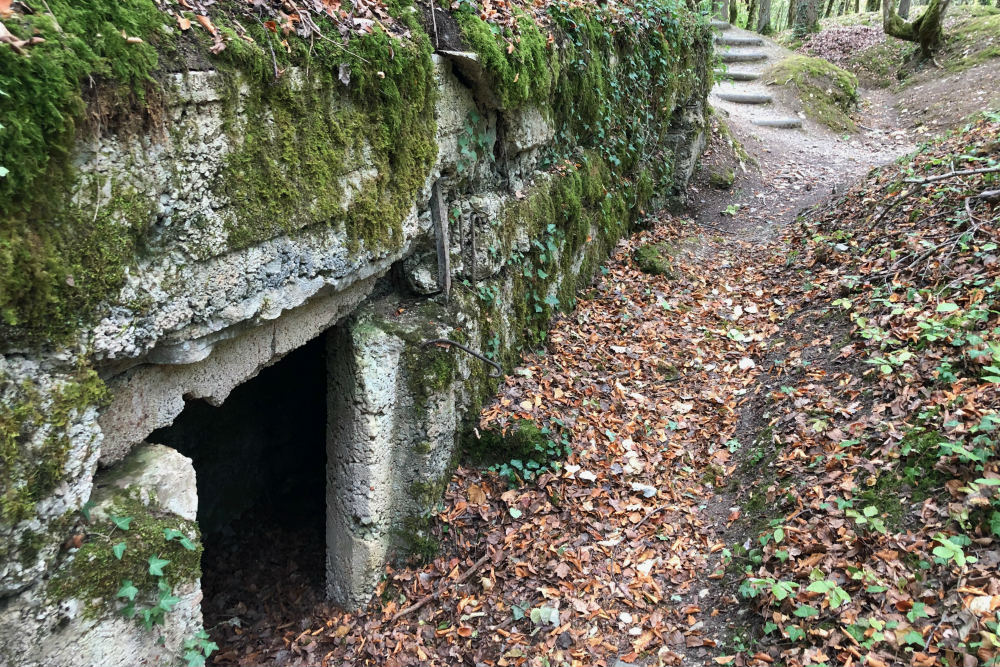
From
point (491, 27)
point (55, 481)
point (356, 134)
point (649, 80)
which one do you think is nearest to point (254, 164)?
point (356, 134)

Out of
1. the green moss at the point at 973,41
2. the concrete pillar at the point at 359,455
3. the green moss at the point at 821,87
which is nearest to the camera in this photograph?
the concrete pillar at the point at 359,455

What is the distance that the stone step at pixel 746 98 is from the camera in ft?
46.9

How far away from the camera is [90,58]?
2389 millimetres

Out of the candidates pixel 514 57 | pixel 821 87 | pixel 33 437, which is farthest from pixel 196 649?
pixel 821 87

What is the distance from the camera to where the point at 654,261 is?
7875mm

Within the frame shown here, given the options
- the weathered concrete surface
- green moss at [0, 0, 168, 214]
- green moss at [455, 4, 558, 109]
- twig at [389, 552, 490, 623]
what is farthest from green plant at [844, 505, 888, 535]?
green moss at [0, 0, 168, 214]

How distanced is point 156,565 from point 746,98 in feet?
49.2

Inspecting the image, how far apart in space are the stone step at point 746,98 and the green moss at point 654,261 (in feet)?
26.8

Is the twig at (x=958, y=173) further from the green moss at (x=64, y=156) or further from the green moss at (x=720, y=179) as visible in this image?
the green moss at (x=64, y=156)

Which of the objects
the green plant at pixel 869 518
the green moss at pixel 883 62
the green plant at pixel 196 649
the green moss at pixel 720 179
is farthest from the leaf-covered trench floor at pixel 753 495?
the green moss at pixel 883 62

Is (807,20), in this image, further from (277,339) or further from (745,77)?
(277,339)

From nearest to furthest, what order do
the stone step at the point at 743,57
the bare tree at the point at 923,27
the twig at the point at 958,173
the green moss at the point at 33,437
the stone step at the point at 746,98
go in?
the green moss at the point at 33,437, the twig at the point at 958,173, the stone step at the point at 746,98, the bare tree at the point at 923,27, the stone step at the point at 743,57

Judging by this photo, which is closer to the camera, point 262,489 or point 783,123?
point 262,489

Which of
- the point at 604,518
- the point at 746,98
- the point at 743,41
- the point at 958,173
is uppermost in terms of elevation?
the point at 743,41
